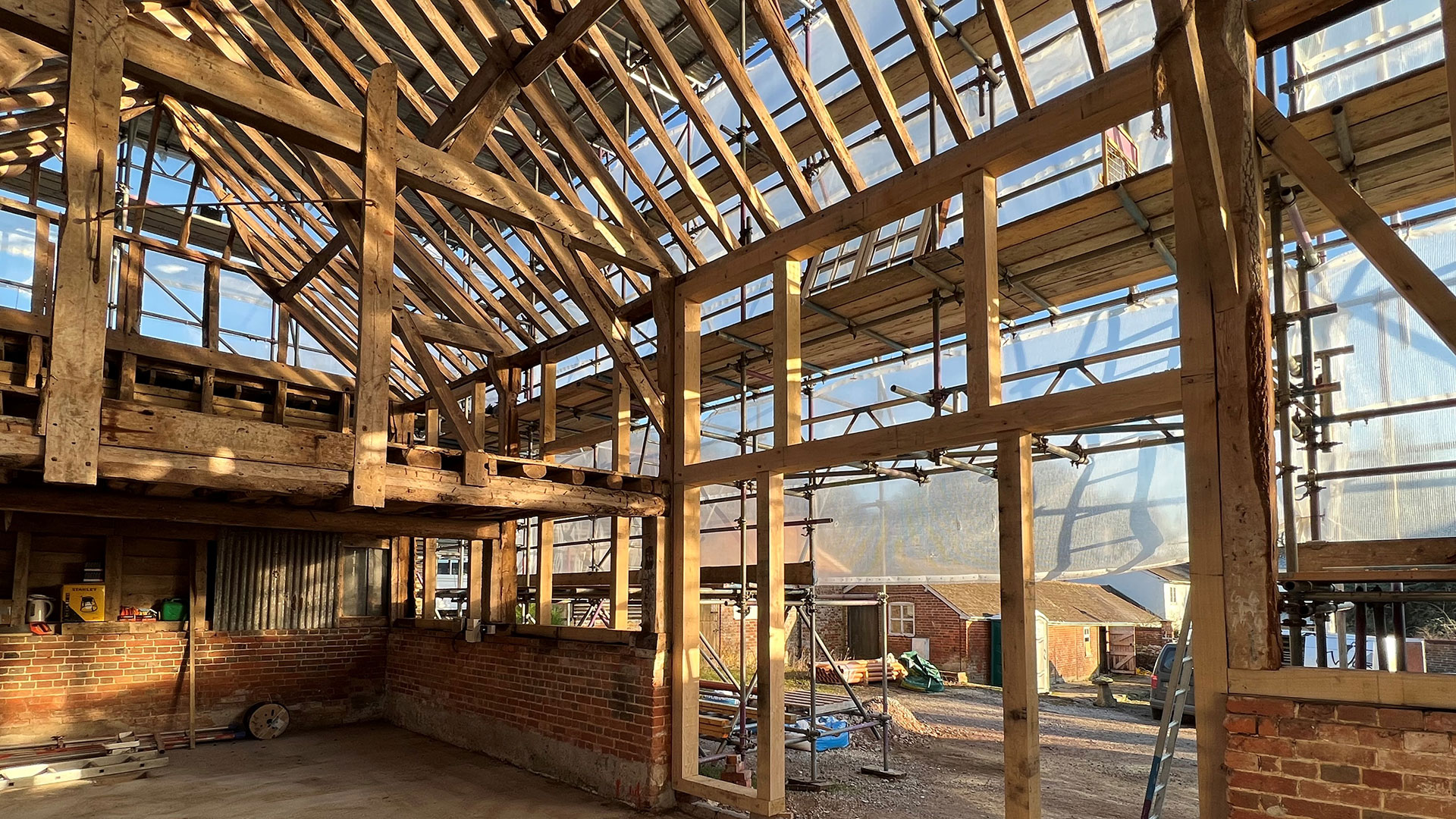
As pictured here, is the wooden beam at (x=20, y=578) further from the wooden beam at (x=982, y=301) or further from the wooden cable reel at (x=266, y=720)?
the wooden beam at (x=982, y=301)

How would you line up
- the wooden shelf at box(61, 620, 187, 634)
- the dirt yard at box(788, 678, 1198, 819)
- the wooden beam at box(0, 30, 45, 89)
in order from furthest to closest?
the wooden shelf at box(61, 620, 187, 634) → the dirt yard at box(788, 678, 1198, 819) → the wooden beam at box(0, 30, 45, 89)

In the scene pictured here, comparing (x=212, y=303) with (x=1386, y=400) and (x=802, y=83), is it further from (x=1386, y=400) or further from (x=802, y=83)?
(x=1386, y=400)

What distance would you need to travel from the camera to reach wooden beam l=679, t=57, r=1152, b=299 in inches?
196

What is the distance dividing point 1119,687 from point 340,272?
54.6 feet

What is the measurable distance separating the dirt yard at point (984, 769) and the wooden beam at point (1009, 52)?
5903mm

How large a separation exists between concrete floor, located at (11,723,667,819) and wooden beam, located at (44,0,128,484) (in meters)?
4.04

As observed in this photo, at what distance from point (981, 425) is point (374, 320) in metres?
4.02

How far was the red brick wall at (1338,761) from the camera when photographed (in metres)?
3.44

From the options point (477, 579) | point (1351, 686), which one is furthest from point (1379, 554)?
point (477, 579)

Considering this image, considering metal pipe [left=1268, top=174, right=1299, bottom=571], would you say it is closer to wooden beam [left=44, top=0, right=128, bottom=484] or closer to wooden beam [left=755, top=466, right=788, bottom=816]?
wooden beam [left=755, top=466, right=788, bottom=816]

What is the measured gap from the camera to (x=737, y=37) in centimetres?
1134

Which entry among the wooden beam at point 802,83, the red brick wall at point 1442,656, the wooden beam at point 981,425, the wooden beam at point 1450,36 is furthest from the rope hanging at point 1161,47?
the red brick wall at point 1442,656

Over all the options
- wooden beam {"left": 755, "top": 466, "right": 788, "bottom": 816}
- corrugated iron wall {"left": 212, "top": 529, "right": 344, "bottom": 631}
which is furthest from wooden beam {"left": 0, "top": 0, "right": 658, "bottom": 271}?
corrugated iron wall {"left": 212, "top": 529, "right": 344, "bottom": 631}

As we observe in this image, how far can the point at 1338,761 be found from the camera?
12.1 ft
